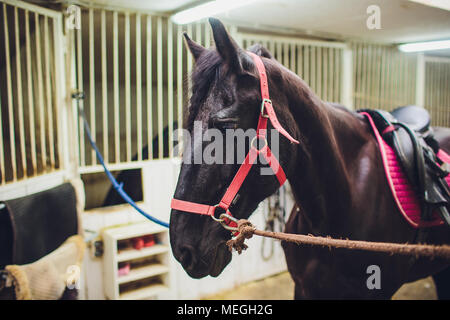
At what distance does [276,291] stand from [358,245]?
292 centimetres

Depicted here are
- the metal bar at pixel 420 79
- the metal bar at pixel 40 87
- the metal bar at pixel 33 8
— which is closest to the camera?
the metal bar at pixel 33 8

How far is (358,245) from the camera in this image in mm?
926

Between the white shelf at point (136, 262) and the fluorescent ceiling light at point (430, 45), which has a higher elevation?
the fluorescent ceiling light at point (430, 45)

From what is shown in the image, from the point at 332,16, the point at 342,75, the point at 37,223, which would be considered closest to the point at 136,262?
the point at 37,223

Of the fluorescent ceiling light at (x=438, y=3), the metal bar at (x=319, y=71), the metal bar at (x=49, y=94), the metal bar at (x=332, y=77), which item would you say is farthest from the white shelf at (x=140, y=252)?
the metal bar at (x=332, y=77)

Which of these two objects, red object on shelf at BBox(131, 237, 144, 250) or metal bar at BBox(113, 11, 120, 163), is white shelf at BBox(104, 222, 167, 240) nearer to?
red object on shelf at BBox(131, 237, 144, 250)

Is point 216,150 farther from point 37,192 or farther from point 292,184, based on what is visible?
point 37,192

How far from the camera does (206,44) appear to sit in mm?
3311

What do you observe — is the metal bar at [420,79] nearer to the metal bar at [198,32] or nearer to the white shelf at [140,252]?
the metal bar at [198,32]

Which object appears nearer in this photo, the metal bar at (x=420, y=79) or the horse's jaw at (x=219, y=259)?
the horse's jaw at (x=219, y=259)

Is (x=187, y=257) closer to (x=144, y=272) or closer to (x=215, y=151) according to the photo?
(x=215, y=151)

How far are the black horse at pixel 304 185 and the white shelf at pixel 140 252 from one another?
1451mm

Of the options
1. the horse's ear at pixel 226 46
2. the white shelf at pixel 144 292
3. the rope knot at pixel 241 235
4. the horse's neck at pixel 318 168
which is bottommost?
the white shelf at pixel 144 292

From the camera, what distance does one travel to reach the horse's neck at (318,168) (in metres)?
1.35
